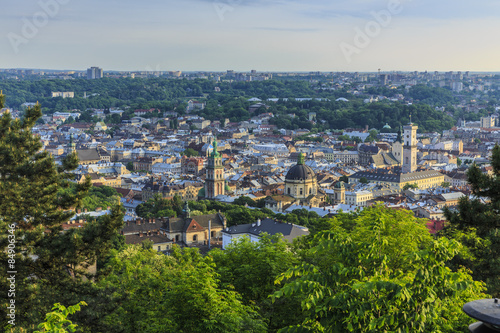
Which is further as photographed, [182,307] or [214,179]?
[214,179]

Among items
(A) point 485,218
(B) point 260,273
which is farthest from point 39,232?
(A) point 485,218

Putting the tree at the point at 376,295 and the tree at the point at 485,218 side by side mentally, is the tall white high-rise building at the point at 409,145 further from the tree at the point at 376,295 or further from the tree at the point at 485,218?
the tree at the point at 376,295

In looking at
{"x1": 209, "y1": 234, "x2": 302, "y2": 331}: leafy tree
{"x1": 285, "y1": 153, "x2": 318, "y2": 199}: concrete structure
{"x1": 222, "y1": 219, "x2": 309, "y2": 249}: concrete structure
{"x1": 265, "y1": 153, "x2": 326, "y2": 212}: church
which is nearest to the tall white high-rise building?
{"x1": 265, "y1": 153, "x2": 326, "y2": 212}: church

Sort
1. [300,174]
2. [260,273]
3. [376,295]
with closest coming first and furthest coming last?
[376,295] < [260,273] < [300,174]

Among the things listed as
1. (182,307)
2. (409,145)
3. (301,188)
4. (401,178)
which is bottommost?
(401,178)

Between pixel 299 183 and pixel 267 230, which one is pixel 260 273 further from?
pixel 299 183

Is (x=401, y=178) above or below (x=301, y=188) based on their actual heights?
below

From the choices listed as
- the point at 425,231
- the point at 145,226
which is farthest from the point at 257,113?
the point at 425,231

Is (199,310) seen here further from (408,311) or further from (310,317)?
(408,311)

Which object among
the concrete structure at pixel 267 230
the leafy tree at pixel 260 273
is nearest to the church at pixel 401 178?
the concrete structure at pixel 267 230
